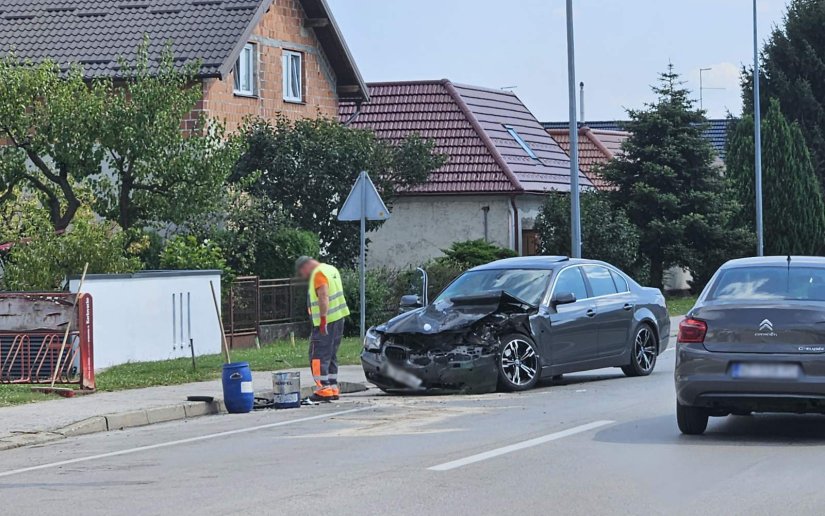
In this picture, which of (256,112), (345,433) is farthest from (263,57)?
(345,433)

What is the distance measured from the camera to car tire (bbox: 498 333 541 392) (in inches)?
690

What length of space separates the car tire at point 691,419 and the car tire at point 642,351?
6595 millimetres

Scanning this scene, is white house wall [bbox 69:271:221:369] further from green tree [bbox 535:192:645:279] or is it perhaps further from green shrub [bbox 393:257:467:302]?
green tree [bbox 535:192:645:279]

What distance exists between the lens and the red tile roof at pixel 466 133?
1593 inches

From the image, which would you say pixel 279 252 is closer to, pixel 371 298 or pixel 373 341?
pixel 371 298

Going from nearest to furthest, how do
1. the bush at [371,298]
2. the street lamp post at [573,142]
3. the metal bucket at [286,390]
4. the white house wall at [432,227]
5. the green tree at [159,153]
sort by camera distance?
the metal bucket at [286,390], the green tree at [159,153], the street lamp post at [573,142], the bush at [371,298], the white house wall at [432,227]

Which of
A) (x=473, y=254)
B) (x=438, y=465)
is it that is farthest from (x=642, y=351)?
(x=473, y=254)

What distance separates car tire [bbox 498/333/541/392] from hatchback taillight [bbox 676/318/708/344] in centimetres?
489

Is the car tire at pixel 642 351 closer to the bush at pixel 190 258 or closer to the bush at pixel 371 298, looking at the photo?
the bush at pixel 190 258

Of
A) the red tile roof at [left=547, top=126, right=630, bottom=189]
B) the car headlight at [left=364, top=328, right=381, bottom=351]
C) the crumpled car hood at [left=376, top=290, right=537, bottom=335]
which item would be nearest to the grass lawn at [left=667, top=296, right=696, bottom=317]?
the red tile roof at [left=547, top=126, right=630, bottom=189]

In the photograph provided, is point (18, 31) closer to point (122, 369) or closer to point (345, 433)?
point (122, 369)

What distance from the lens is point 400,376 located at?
17531 millimetres

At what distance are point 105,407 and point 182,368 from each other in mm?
4736

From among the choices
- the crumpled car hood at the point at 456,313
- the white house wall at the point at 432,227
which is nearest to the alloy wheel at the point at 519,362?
the crumpled car hood at the point at 456,313
